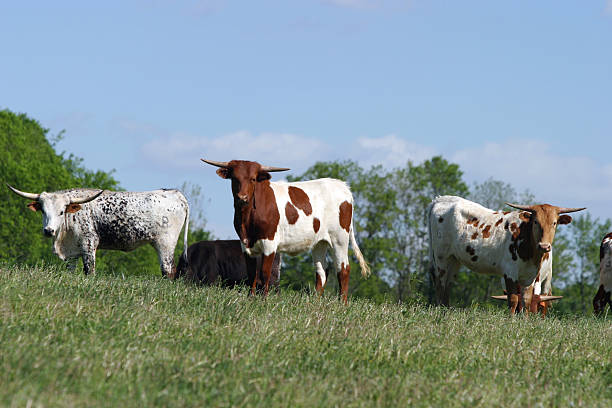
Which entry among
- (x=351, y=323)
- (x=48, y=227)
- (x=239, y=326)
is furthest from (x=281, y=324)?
(x=48, y=227)

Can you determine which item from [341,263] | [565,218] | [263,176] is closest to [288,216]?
[263,176]

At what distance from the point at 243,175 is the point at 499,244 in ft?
20.9

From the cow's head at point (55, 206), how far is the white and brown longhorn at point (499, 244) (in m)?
7.43

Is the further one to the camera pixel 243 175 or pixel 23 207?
pixel 23 207

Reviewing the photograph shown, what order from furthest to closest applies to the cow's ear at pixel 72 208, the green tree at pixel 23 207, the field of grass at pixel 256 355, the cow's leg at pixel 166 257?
the green tree at pixel 23 207 < the cow's leg at pixel 166 257 < the cow's ear at pixel 72 208 < the field of grass at pixel 256 355

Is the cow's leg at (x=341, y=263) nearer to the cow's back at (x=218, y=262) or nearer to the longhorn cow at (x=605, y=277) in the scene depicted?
the cow's back at (x=218, y=262)

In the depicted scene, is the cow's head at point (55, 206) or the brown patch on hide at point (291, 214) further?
the cow's head at point (55, 206)

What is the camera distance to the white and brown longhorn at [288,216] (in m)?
11.7

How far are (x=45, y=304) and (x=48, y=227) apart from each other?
689cm

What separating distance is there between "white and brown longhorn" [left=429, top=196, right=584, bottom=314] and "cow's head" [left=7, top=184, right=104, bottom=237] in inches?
292

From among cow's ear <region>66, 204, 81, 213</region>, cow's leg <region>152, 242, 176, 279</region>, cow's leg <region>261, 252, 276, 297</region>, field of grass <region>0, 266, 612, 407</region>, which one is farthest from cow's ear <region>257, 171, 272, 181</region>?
cow's ear <region>66, 204, 81, 213</region>

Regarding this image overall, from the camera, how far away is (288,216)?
12469 mm

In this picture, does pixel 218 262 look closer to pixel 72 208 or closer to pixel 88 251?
pixel 88 251

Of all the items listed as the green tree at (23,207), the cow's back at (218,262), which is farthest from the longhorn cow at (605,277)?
the green tree at (23,207)
